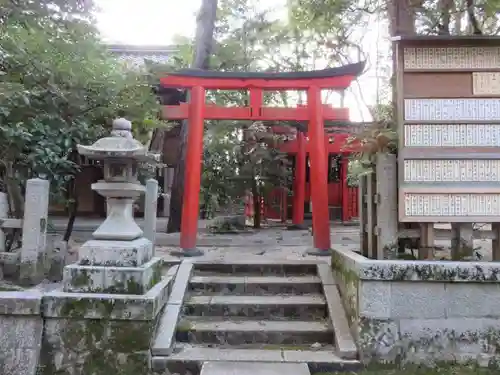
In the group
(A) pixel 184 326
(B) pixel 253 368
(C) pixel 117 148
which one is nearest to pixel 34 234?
(C) pixel 117 148

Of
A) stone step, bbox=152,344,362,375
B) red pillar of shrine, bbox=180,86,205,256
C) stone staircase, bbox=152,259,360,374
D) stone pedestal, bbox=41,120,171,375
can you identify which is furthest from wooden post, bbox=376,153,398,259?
red pillar of shrine, bbox=180,86,205,256

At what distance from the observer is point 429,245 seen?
4793 mm

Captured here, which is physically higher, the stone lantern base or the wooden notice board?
the wooden notice board

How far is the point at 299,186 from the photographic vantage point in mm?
14219

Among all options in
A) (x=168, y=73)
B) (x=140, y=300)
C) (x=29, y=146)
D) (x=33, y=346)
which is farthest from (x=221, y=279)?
(x=168, y=73)

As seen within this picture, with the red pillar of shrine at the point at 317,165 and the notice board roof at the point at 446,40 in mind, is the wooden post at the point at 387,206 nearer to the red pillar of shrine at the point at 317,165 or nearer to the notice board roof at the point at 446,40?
the notice board roof at the point at 446,40

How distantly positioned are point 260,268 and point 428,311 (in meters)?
2.53

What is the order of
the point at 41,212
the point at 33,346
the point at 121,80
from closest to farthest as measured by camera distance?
1. the point at 33,346
2. the point at 41,212
3. the point at 121,80

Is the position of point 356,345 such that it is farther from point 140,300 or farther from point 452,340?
point 140,300

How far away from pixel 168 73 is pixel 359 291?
5411 mm

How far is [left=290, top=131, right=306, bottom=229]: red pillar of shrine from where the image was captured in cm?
1428

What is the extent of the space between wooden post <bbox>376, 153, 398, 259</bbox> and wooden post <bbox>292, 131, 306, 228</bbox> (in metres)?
9.33

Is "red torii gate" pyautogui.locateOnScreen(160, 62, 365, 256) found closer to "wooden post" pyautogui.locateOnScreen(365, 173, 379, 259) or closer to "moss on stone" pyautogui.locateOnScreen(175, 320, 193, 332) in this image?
"wooden post" pyautogui.locateOnScreen(365, 173, 379, 259)

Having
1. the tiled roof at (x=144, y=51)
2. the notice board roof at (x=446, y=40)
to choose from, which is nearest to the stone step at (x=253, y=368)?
the notice board roof at (x=446, y=40)
